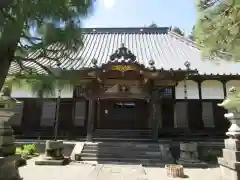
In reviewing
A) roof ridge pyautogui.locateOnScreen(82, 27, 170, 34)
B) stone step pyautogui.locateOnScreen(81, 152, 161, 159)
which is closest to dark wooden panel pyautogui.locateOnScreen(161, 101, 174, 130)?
stone step pyautogui.locateOnScreen(81, 152, 161, 159)

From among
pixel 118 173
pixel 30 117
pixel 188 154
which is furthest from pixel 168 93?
pixel 30 117

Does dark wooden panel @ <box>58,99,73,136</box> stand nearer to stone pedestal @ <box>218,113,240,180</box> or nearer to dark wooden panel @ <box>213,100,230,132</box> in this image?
dark wooden panel @ <box>213,100,230,132</box>

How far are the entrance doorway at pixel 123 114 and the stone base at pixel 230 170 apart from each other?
7.34 metres

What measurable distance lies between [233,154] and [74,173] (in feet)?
16.4

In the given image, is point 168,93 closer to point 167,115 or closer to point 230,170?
point 167,115

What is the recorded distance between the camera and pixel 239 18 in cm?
427

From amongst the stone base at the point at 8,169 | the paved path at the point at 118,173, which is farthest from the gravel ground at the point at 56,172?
the stone base at the point at 8,169

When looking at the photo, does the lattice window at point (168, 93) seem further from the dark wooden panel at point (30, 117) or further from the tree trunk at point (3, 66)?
the tree trunk at point (3, 66)

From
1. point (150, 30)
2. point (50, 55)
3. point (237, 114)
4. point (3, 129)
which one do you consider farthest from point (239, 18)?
point (150, 30)

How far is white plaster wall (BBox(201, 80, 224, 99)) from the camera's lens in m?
12.6

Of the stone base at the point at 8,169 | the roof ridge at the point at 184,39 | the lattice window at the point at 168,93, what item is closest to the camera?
the stone base at the point at 8,169

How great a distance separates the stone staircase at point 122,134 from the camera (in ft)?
40.3

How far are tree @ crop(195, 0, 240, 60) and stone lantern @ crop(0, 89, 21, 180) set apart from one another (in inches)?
212

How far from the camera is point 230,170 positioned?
5.91 m
